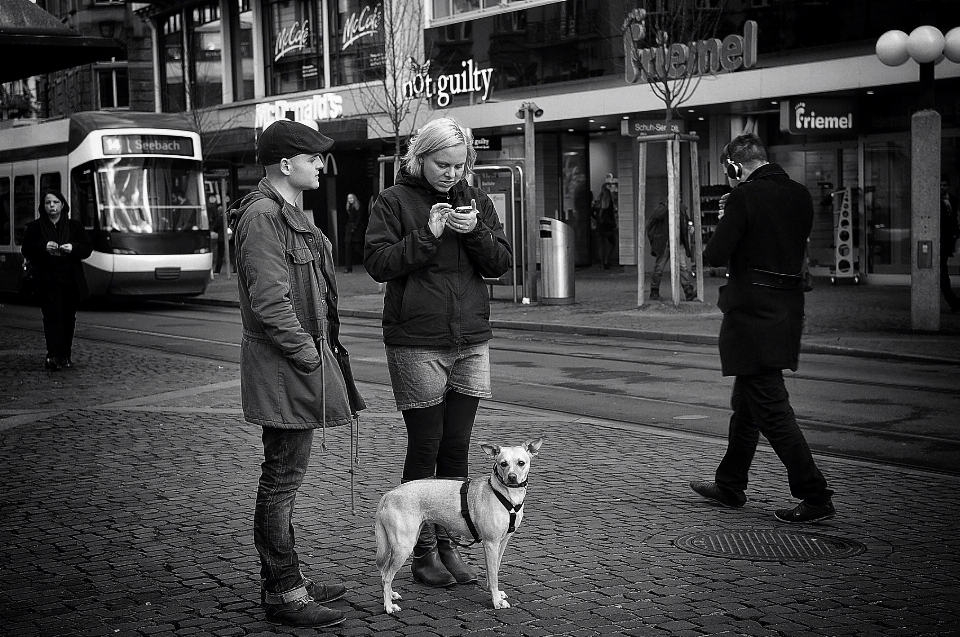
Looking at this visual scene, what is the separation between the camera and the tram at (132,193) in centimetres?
2275

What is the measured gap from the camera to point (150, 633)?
481 centimetres

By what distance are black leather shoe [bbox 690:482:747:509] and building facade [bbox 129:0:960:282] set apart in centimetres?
1185

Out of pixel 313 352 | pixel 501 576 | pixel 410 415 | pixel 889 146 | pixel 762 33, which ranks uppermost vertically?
pixel 762 33

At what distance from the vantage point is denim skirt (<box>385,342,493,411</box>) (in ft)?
17.4

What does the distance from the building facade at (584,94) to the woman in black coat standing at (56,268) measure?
24.1ft

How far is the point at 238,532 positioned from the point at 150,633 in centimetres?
155

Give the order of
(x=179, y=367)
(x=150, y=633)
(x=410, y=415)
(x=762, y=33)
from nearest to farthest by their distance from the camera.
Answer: (x=150, y=633) → (x=410, y=415) → (x=179, y=367) → (x=762, y=33)

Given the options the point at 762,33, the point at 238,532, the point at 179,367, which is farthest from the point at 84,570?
the point at 762,33

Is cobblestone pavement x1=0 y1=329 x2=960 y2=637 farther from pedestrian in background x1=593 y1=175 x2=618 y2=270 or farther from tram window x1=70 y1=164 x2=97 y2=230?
pedestrian in background x1=593 y1=175 x2=618 y2=270

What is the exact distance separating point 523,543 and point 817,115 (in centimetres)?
1744

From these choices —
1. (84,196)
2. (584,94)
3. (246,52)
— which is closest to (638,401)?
(84,196)

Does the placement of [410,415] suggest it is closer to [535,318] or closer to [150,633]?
[150,633]

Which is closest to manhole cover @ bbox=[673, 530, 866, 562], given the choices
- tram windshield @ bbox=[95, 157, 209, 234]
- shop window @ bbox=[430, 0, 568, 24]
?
tram windshield @ bbox=[95, 157, 209, 234]

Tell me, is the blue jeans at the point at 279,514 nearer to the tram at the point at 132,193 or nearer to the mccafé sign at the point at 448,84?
the tram at the point at 132,193
